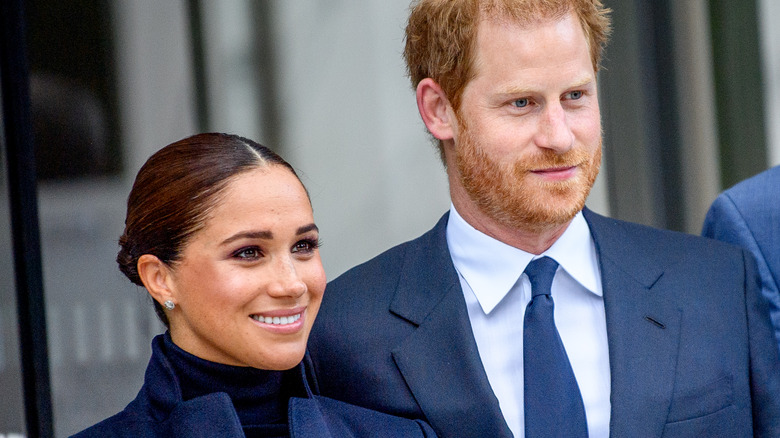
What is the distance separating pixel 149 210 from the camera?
81.7 inches

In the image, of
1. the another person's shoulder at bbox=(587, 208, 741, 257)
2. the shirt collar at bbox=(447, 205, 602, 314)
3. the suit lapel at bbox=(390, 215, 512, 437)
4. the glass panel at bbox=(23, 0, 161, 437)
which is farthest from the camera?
the glass panel at bbox=(23, 0, 161, 437)

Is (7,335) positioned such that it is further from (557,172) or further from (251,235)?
(557,172)

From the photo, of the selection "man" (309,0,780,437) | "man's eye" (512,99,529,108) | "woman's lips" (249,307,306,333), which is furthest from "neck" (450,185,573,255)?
"woman's lips" (249,307,306,333)

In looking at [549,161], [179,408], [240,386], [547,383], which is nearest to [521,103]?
[549,161]

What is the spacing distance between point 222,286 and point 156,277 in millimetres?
171

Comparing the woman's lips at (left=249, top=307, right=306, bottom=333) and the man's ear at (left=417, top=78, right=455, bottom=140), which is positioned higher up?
the man's ear at (left=417, top=78, right=455, bottom=140)

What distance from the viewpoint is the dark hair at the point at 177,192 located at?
2.04m

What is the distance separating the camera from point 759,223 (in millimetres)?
2543

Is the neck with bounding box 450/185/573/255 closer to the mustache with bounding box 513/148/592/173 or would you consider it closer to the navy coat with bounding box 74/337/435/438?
the mustache with bounding box 513/148/592/173

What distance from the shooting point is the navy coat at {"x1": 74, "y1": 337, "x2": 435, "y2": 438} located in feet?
6.56

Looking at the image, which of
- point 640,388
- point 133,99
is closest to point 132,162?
point 133,99

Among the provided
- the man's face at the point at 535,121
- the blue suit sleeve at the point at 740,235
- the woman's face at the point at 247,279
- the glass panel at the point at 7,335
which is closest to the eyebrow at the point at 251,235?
the woman's face at the point at 247,279

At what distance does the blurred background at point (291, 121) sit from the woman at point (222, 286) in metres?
0.99

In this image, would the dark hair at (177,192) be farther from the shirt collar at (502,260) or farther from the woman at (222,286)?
the shirt collar at (502,260)
